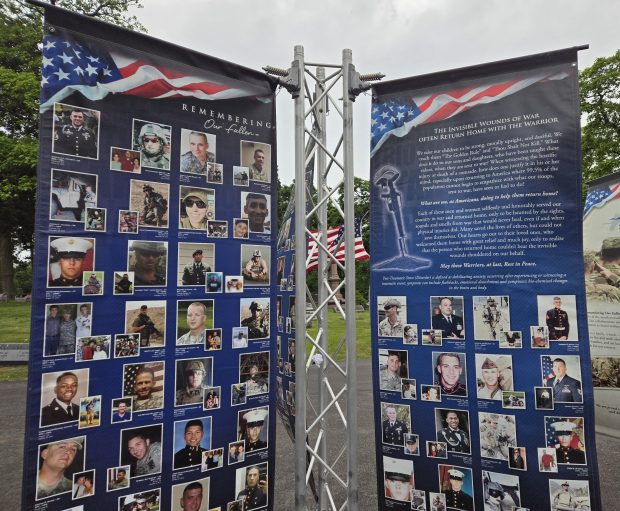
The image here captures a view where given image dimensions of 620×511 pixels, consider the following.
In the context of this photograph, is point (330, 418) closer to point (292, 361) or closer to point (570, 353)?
point (292, 361)

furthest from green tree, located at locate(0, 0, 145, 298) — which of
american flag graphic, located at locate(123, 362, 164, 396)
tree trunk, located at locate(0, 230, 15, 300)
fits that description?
american flag graphic, located at locate(123, 362, 164, 396)

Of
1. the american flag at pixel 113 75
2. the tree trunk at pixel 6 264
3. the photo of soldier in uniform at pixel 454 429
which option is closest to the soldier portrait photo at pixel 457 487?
the photo of soldier in uniform at pixel 454 429

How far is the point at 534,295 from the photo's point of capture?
2867mm

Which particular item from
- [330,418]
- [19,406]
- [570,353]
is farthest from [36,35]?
[570,353]

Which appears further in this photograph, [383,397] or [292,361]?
[292,361]

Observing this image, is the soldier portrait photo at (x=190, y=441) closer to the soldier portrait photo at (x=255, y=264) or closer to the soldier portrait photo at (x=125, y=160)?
the soldier portrait photo at (x=255, y=264)

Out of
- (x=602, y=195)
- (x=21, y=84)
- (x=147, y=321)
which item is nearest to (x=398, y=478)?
(x=147, y=321)

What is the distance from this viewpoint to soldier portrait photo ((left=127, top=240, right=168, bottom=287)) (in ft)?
8.66

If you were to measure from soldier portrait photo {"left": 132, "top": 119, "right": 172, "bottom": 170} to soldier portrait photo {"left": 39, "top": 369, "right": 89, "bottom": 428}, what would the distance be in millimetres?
1397

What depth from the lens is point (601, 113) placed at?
55.1ft

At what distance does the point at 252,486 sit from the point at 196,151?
2.50 metres

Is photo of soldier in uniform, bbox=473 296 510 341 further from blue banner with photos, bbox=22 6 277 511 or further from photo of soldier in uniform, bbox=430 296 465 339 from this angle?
blue banner with photos, bbox=22 6 277 511

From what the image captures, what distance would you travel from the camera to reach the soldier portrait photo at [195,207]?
2.84 metres

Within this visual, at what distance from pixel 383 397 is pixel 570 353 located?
1356mm
